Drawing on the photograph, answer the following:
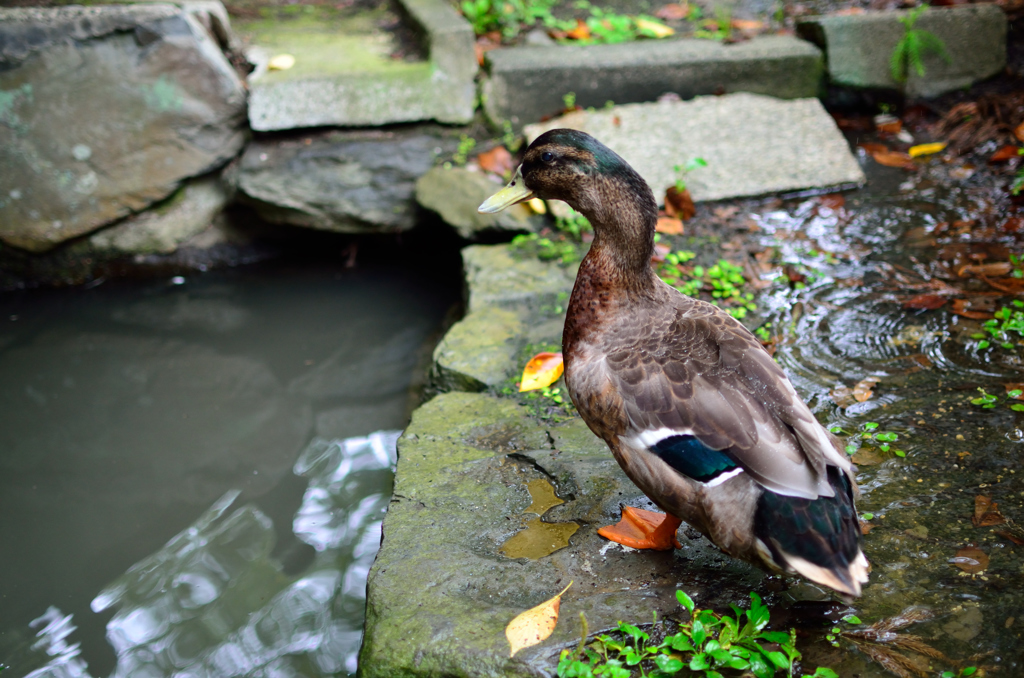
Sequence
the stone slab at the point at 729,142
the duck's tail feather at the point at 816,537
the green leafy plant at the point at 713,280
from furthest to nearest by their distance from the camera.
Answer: the stone slab at the point at 729,142 → the green leafy plant at the point at 713,280 → the duck's tail feather at the point at 816,537

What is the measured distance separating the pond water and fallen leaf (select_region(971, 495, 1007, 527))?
201 cm

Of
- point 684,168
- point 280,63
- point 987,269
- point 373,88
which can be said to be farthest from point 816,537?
point 280,63

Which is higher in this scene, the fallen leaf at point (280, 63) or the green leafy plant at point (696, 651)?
the fallen leaf at point (280, 63)

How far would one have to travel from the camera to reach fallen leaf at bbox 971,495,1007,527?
208 cm

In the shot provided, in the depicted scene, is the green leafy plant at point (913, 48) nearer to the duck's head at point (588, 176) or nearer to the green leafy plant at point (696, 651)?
the duck's head at point (588, 176)

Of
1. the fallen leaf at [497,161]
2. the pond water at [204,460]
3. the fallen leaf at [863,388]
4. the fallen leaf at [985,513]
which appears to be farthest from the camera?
the fallen leaf at [497,161]

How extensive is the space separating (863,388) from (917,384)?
206 mm

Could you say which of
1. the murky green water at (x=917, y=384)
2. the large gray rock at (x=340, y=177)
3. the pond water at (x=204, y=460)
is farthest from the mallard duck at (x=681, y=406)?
the large gray rock at (x=340, y=177)

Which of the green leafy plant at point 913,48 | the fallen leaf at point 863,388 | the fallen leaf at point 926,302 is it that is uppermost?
the green leafy plant at point 913,48

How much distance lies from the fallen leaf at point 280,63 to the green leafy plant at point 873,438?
4.18 metres

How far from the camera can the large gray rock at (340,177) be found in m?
4.63

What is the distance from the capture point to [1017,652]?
1674mm

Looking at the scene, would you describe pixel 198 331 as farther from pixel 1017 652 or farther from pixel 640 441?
pixel 1017 652

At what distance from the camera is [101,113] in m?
4.55
